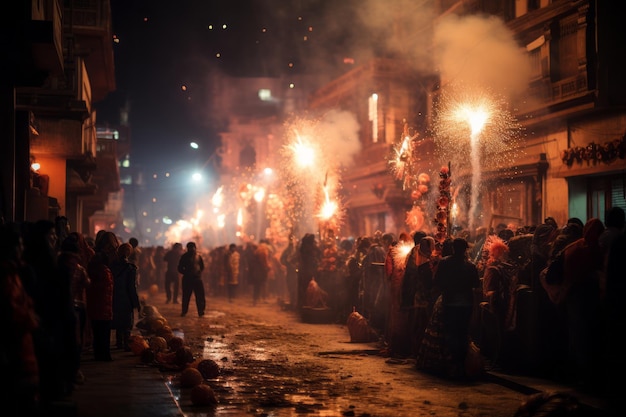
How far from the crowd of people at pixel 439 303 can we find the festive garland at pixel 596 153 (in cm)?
464

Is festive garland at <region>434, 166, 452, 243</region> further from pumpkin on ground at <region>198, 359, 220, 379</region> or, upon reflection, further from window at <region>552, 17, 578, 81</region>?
window at <region>552, 17, 578, 81</region>

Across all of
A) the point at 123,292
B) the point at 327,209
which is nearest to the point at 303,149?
the point at 327,209

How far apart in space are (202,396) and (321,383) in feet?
6.38

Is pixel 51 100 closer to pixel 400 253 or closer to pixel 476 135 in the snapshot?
pixel 476 135

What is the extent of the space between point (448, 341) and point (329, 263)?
904 cm

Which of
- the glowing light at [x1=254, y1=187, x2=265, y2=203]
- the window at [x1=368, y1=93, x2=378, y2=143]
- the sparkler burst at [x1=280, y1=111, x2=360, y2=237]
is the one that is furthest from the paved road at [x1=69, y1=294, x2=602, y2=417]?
the glowing light at [x1=254, y1=187, x2=265, y2=203]

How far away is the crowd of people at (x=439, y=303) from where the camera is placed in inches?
279

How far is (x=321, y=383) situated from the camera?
9.95 m

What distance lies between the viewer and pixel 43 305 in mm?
7508

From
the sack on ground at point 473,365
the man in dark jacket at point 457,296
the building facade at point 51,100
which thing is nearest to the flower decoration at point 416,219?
the building facade at point 51,100

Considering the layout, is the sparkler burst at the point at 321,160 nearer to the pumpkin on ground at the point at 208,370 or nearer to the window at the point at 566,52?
the window at the point at 566,52

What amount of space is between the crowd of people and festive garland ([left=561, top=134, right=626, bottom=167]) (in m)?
4.64

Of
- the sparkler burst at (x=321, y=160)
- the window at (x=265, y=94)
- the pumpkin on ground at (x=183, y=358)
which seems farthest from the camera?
the window at (x=265, y=94)

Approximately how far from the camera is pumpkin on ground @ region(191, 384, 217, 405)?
8625 millimetres
